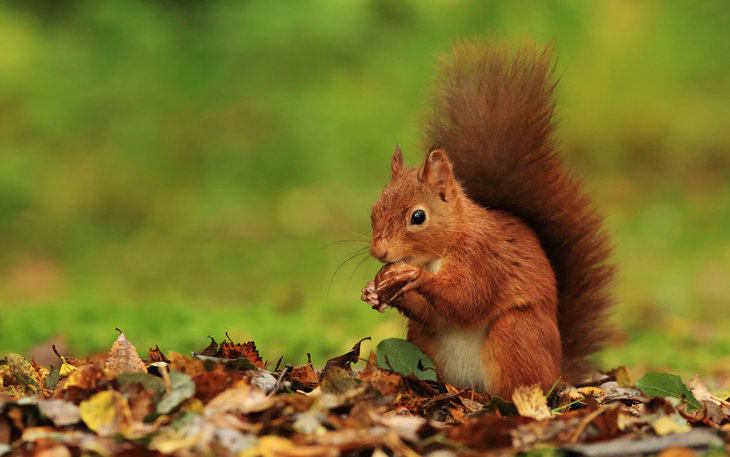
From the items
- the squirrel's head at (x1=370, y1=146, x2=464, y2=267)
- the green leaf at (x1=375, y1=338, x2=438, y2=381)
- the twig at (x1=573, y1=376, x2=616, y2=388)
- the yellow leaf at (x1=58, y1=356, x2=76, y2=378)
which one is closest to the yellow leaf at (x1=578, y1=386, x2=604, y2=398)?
the twig at (x1=573, y1=376, x2=616, y2=388)

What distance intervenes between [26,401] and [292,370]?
73 centimetres

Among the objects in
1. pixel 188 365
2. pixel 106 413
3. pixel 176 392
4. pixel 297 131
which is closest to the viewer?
pixel 106 413

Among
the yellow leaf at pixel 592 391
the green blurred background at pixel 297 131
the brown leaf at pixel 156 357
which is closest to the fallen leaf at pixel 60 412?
the brown leaf at pixel 156 357

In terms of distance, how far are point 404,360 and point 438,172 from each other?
542mm

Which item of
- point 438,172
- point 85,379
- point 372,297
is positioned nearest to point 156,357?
point 85,379

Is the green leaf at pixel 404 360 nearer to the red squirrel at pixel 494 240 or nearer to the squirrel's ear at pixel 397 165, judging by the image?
the red squirrel at pixel 494 240

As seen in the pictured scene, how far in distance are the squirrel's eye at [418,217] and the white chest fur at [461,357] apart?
1.07 ft

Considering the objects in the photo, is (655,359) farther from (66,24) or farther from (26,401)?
(66,24)

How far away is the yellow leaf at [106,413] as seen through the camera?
1943 millimetres

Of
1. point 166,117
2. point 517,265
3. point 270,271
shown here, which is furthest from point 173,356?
point 166,117

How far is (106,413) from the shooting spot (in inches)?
77.4

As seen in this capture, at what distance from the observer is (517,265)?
2492 millimetres

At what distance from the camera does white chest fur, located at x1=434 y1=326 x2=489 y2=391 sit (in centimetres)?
246

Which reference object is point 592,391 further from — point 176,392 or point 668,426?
point 176,392
